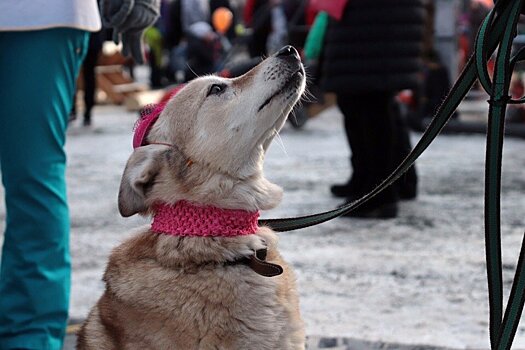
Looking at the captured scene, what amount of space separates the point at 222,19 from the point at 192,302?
15055 mm

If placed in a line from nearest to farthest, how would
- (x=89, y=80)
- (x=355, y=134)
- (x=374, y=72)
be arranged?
(x=374, y=72) < (x=355, y=134) < (x=89, y=80)

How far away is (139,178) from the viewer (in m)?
2.83

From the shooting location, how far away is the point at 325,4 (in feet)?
21.0

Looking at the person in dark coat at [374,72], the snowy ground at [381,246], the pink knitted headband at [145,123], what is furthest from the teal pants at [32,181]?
the person in dark coat at [374,72]

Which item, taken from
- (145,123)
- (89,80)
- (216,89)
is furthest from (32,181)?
(89,80)

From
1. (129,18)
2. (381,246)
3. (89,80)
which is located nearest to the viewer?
(129,18)

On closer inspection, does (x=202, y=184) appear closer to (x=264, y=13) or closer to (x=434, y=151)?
(x=434, y=151)

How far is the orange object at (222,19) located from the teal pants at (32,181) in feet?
45.6

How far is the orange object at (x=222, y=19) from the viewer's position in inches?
688

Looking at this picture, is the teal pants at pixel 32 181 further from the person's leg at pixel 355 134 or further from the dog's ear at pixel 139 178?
the person's leg at pixel 355 134

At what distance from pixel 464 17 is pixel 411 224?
38.7ft

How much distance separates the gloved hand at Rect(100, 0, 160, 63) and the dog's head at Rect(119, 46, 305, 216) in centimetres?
83

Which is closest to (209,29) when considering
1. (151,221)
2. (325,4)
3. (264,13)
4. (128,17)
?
(264,13)

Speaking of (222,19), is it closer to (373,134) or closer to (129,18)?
(373,134)
